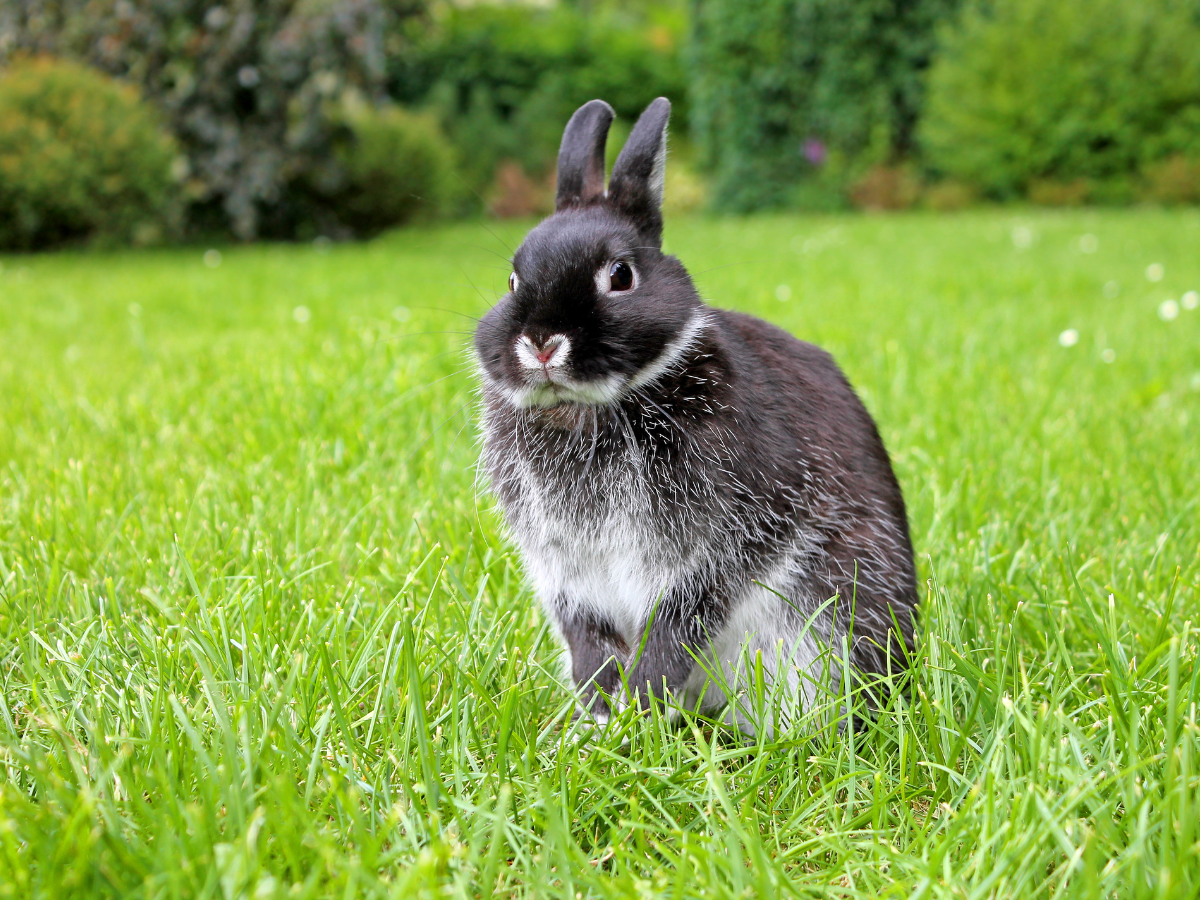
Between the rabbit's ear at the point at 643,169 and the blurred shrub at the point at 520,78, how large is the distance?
18.0 m

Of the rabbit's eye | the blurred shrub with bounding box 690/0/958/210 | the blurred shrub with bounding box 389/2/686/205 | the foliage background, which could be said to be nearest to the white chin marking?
the rabbit's eye

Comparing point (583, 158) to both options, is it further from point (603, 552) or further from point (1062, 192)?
point (1062, 192)

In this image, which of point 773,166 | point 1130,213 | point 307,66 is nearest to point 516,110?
point 773,166

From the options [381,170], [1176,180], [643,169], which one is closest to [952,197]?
[1176,180]

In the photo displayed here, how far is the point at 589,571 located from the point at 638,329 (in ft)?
2.00

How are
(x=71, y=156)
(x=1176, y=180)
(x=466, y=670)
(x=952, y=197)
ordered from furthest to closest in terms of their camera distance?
(x=952, y=197)
(x=1176, y=180)
(x=71, y=156)
(x=466, y=670)

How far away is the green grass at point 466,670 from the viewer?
58.9 inches

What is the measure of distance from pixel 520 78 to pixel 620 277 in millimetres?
22933

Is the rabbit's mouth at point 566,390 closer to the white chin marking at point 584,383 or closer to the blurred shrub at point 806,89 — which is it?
the white chin marking at point 584,383

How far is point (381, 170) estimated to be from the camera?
14.8 metres

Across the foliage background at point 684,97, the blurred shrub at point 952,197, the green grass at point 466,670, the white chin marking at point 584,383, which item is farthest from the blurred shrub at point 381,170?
the white chin marking at point 584,383

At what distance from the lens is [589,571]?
2271 millimetres

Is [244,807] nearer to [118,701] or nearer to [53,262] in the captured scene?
[118,701]

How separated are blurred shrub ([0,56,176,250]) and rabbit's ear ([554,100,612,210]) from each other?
1115 cm
